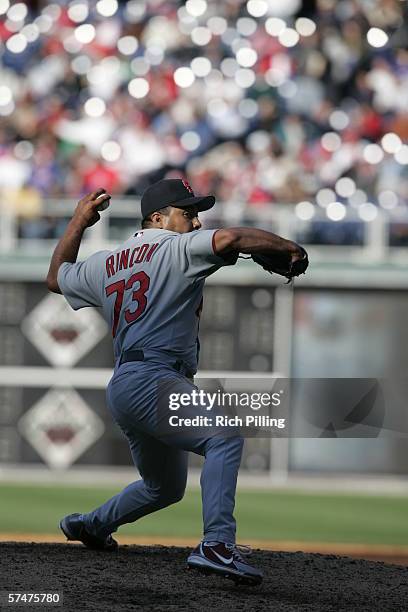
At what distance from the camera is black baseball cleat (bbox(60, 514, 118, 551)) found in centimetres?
514

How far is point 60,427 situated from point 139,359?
7.00 metres

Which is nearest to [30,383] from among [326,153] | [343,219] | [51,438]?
[51,438]

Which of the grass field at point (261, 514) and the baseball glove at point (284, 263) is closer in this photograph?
the baseball glove at point (284, 263)

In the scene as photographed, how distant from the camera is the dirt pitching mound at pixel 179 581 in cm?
407

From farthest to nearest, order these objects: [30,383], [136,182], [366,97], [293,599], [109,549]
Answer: [366,97] < [136,182] < [30,383] < [109,549] < [293,599]

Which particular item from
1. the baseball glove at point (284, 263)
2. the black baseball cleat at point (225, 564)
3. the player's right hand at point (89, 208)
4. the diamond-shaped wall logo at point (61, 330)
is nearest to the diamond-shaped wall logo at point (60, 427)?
the diamond-shaped wall logo at point (61, 330)

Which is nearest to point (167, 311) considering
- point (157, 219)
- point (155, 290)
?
point (155, 290)

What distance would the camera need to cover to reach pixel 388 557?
6.85 meters

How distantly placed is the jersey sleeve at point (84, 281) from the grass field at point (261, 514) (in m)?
3.58

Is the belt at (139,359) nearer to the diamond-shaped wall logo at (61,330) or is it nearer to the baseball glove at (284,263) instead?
the baseball glove at (284,263)

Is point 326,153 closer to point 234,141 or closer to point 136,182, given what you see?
point 234,141

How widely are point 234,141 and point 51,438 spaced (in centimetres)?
438

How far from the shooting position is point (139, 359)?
14.5ft

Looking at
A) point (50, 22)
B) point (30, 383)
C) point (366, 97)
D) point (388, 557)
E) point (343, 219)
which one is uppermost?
point (50, 22)
